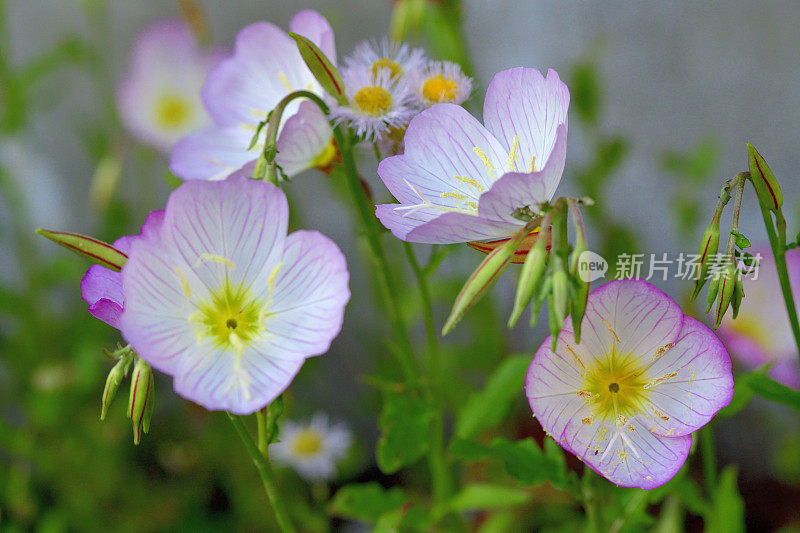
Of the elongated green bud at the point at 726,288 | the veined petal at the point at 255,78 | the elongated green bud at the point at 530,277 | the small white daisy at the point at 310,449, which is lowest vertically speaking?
the small white daisy at the point at 310,449

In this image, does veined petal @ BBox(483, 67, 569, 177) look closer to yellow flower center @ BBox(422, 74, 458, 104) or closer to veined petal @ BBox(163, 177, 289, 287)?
yellow flower center @ BBox(422, 74, 458, 104)

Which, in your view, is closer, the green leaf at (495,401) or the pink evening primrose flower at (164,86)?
the green leaf at (495,401)

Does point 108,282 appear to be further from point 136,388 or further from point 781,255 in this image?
point 781,255

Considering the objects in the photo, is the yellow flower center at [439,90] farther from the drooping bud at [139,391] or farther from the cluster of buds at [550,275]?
the drooping bud at [139,391]

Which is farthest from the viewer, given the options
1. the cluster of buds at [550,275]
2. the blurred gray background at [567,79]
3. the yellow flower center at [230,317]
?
the blurred gray background at [567,79]

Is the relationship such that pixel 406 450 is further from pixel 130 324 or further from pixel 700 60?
pixel 700 60

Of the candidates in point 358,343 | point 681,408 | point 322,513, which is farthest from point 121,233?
point 681,408

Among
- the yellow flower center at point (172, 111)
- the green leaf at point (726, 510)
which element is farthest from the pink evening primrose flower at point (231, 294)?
the yellow flower center at point (172, 111)
